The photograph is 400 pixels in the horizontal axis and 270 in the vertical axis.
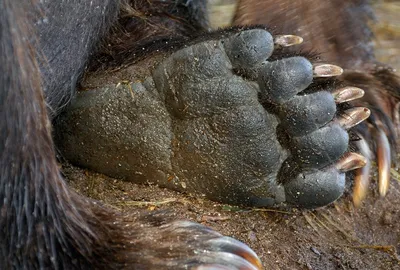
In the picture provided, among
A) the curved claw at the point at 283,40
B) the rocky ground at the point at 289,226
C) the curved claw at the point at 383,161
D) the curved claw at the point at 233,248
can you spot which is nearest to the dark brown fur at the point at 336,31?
the curved claw at the point at 383,161

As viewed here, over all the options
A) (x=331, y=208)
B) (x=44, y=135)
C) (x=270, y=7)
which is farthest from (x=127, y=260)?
(x=270, y=7)

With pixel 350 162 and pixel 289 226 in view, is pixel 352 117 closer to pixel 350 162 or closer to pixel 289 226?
pixel 350 162

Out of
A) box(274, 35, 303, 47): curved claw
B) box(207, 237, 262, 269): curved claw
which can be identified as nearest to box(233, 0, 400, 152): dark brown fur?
box(274, 35, 303, 47): curved claw

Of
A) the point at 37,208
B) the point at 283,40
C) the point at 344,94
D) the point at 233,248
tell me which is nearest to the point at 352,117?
the point at 344,94

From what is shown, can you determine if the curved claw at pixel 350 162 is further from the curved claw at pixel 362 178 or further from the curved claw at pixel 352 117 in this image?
the curved claw at pixel 362 178

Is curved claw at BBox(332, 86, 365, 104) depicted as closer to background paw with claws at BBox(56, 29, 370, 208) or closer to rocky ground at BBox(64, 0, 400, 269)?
background paw with claws at BBox(56, 29, 370, 208)

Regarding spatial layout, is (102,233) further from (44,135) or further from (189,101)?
(189,101)
